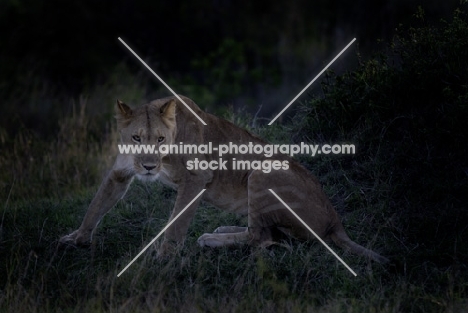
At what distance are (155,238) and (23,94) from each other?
292 inches

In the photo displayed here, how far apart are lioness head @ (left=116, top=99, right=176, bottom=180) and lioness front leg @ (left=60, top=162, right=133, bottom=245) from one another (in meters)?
0.27

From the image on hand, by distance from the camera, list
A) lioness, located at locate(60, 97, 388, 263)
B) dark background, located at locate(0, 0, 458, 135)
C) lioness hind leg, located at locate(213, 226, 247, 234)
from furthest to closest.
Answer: dark background, located at locate(0, 0, 458, 135), lioness hind leg, located at locate(213, 226, 247, 234), lioness, located at locate(60, 97, 388, 263)

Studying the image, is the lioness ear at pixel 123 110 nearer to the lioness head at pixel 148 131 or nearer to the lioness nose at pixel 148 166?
the lioness head at pixel 148 131

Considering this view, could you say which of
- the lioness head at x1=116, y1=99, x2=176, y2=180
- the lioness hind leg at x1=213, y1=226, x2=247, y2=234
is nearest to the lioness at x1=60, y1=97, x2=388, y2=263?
the lioness head at x1=116, y1=99, x2=176, y2=180

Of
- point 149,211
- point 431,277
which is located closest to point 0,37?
point 149,211

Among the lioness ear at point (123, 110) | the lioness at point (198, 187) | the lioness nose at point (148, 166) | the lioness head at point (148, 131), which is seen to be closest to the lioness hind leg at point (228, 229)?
the lioness at point (198, 187)

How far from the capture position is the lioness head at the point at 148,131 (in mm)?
6535

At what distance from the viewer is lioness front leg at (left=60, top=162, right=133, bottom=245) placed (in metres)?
6.84

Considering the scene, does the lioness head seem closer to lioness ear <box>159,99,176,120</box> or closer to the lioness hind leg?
lioness ear <box>159,99,176,120</box>

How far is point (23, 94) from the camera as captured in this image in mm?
13508

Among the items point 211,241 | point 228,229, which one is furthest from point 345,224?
point 211,241

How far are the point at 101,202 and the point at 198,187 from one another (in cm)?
74

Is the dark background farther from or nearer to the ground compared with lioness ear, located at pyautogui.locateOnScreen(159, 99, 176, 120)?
farther from the ground

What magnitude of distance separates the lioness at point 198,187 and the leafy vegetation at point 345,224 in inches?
5.2
